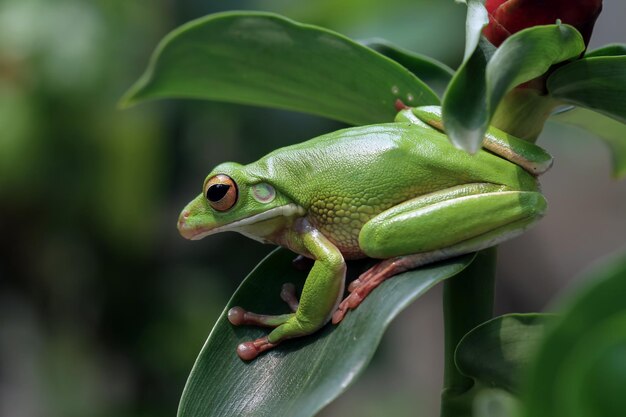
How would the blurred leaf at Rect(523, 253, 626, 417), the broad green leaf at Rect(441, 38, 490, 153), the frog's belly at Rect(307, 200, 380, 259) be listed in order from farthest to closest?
the frog's belly at Rect(307, 200, 380, 259) < the broad green leaf at Rect(441, 38, 490, 153) < the blurred leaf at Rect(523, 253, 626, 417)

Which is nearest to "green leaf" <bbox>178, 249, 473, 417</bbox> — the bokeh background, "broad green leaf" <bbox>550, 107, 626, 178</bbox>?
"broad green leaf" <bbox>550, 107, 626, 178</bbox>

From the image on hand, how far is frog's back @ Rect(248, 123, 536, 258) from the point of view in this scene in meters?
0.64

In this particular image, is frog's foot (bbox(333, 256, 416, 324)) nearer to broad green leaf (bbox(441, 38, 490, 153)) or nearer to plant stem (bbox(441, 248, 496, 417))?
plant stem (bbox(441, 248, 496, 417))

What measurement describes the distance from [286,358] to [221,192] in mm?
187

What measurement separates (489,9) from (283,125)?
1.32 m

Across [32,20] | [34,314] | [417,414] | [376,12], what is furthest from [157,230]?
[417,414]

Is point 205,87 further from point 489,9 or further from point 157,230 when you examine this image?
point 157,230

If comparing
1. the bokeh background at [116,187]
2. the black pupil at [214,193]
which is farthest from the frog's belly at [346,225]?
the bokeh background at [116,187]

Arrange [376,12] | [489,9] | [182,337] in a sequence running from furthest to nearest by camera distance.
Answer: [182,337], [376,12], [489,9]

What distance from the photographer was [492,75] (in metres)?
0.44

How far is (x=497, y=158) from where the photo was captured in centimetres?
63

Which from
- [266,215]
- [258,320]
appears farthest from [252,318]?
[266,215]

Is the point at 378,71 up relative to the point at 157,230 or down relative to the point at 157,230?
up

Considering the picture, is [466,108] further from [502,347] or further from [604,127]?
[604,127]
